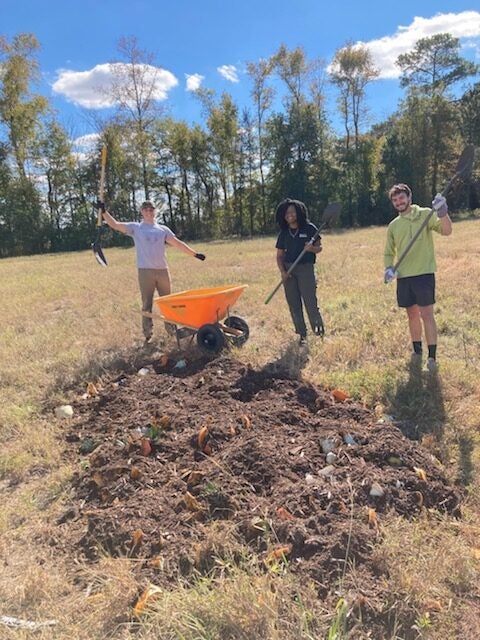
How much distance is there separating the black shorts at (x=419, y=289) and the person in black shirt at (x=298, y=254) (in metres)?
1.09

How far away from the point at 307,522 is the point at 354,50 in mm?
34524

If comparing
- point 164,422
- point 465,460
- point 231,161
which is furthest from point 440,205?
point 231,161

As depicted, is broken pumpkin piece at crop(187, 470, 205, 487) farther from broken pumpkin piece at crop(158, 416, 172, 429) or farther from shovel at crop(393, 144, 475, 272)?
shovel at crop(393, 144, 475, 272)

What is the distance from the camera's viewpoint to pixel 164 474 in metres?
3.23

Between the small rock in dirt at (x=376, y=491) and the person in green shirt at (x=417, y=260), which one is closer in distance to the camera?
the small rock in dirt at (x=376, y=491)

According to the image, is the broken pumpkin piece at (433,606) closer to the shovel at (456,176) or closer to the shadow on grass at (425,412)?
the shadow on grass at (425,412)

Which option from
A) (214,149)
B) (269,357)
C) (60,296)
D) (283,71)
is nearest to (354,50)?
(283,71)

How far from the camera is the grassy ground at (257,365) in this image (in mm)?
2158

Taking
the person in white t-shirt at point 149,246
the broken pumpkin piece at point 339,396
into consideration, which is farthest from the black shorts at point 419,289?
the person in white t-shirt at point 149,246

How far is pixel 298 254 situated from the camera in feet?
18.5

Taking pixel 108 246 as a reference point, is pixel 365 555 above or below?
below

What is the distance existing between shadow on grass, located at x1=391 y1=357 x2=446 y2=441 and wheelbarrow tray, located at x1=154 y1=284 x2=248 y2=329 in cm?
207

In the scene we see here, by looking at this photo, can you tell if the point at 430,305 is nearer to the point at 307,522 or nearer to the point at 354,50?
the point at 307,522

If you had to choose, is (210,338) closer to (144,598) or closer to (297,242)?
(297,242)
